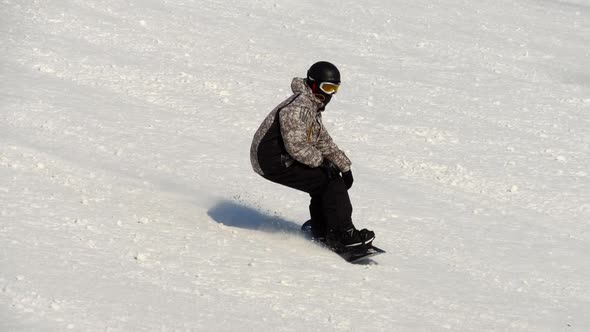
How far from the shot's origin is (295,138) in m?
7.08

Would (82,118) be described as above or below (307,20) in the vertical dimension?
below

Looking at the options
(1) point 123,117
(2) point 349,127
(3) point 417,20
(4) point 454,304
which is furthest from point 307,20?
(4) point 454,304

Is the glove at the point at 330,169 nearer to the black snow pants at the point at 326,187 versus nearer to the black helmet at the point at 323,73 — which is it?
the black snow pants at the point at 326,187

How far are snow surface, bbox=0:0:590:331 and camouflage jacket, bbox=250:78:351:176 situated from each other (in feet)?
2.32

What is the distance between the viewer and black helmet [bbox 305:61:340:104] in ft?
23.4

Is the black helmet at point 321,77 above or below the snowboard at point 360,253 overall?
above

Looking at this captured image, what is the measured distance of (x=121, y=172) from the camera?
8969 mm

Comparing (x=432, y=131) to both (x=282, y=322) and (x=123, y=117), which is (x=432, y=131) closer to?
(x=123, y=117)

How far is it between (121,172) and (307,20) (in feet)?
26.4

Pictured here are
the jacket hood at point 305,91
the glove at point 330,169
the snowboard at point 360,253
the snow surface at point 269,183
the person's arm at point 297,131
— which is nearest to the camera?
the snow surface at point 269,183

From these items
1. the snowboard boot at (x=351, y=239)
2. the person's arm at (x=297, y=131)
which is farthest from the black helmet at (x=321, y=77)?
the snowboard boot at (x=351, y=239)

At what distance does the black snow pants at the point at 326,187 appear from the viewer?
7.33 m

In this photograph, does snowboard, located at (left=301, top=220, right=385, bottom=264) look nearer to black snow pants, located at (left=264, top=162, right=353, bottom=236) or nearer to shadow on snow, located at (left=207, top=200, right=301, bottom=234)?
black snow pants, located at (left=264, top=162, right=353, bottom=236)

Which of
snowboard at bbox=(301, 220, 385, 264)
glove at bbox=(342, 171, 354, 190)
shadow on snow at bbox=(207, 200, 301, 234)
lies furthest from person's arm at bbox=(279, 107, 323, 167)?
shadow on snow at bbox=(207, 200, 301, 234)
